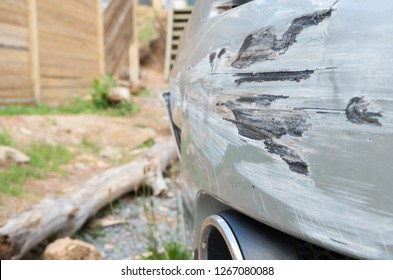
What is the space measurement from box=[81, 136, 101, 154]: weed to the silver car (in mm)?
3748

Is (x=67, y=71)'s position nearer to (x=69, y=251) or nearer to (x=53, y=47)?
(x=53, y=47)

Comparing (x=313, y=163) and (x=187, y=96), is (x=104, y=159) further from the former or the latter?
(x=313, y=163)

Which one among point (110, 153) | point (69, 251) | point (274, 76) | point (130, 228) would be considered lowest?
point (130, 228)

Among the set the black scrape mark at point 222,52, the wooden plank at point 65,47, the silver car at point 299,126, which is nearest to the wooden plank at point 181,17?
the wooden plank at point 65,47

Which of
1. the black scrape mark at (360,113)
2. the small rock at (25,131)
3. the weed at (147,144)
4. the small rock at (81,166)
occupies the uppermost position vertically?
the black scrape mark at (360,113)

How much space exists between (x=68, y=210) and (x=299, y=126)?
225 cm

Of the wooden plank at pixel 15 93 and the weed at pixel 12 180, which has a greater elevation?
the wooden plank at pixel 15 93

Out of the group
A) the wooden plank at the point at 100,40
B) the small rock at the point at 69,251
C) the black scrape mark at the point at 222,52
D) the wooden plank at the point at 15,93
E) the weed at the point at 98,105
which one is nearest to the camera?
the black scrape mark at the point at 222,52

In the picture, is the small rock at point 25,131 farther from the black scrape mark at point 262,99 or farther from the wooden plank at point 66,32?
the black scrape mark at point 262,99

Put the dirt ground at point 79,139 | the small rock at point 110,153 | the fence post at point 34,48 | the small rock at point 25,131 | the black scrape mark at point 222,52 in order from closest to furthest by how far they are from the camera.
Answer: the black scrape mark at point 222,52 < the dirt ground at point 79,139 < the small rock at point 25,131 < the small rock at point 110,153 < the fence post at point 34,48

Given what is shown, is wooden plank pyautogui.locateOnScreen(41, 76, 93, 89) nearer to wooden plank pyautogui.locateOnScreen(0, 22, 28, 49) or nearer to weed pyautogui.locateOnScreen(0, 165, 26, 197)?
wooden plank pyautogui.locateOnScreen(0, 22, 28, 49)

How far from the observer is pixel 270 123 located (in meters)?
0.81

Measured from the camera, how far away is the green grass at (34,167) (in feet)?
10.0

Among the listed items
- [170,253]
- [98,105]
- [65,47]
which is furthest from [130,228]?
[65,47]
